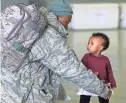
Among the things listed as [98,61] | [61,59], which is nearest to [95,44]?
[98,61]

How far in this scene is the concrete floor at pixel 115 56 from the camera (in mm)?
5977

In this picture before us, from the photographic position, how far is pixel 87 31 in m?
13.4

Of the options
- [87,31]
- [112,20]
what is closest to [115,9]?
[112,20]

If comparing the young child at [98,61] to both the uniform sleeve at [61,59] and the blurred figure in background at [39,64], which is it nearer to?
the blurred figure in background at [39,64]

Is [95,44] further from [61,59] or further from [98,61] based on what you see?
[61,59]

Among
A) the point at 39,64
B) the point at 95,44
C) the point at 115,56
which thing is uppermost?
the point at 115,56

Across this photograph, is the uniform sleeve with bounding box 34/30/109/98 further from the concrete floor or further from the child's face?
the concrete floor

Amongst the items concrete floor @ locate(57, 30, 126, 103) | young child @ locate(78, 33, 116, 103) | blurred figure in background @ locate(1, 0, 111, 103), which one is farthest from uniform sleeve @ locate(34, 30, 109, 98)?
concrete floor @ locate(57, 30, 126, 103)

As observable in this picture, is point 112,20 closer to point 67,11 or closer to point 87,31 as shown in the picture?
point 87,31

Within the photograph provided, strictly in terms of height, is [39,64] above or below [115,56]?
below

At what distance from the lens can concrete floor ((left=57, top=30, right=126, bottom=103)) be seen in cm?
598

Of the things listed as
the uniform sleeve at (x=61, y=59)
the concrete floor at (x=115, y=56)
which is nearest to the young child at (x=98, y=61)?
the uniform sleeve at (x=61, y=59)

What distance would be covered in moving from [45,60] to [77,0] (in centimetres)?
1210

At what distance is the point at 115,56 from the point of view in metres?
8.96
